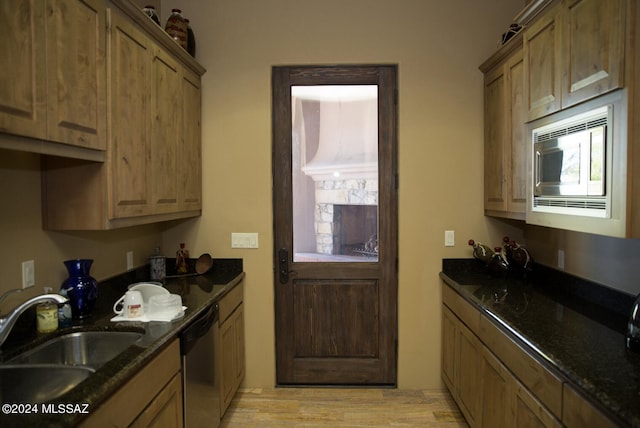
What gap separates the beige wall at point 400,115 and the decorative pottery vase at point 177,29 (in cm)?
28

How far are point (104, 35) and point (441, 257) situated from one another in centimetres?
258

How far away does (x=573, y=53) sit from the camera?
1765 mm

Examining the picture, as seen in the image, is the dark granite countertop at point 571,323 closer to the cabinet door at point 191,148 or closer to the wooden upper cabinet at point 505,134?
the wooden upper cabinet at point 505,134

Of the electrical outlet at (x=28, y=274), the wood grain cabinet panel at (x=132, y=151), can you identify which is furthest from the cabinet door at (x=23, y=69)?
the electrical outlet at (x=28, y=274)

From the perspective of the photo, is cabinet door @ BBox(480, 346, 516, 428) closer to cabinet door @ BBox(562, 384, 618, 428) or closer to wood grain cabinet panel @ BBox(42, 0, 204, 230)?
cabinet door @ BBox(562, 384, 618, 428)

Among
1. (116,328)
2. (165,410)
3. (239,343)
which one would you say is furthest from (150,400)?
(239,343)

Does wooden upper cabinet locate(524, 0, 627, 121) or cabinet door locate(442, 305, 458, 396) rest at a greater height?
wooden upper cabinet locate(524, 0, 627, 121)

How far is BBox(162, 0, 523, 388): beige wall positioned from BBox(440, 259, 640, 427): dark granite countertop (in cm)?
44

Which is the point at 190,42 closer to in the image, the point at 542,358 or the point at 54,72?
the point at 54,72

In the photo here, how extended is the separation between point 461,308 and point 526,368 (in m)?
0.95

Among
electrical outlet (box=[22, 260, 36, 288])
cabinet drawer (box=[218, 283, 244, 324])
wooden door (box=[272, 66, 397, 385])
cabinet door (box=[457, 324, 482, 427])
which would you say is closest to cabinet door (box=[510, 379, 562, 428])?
cabinet door (box=[457, 324, 482, 427])

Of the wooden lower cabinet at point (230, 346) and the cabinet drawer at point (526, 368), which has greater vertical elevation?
the cabinet drawer at point (526, 368)

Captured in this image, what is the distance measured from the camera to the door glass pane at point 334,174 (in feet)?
10.3

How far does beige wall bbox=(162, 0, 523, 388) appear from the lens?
306 centimetres
